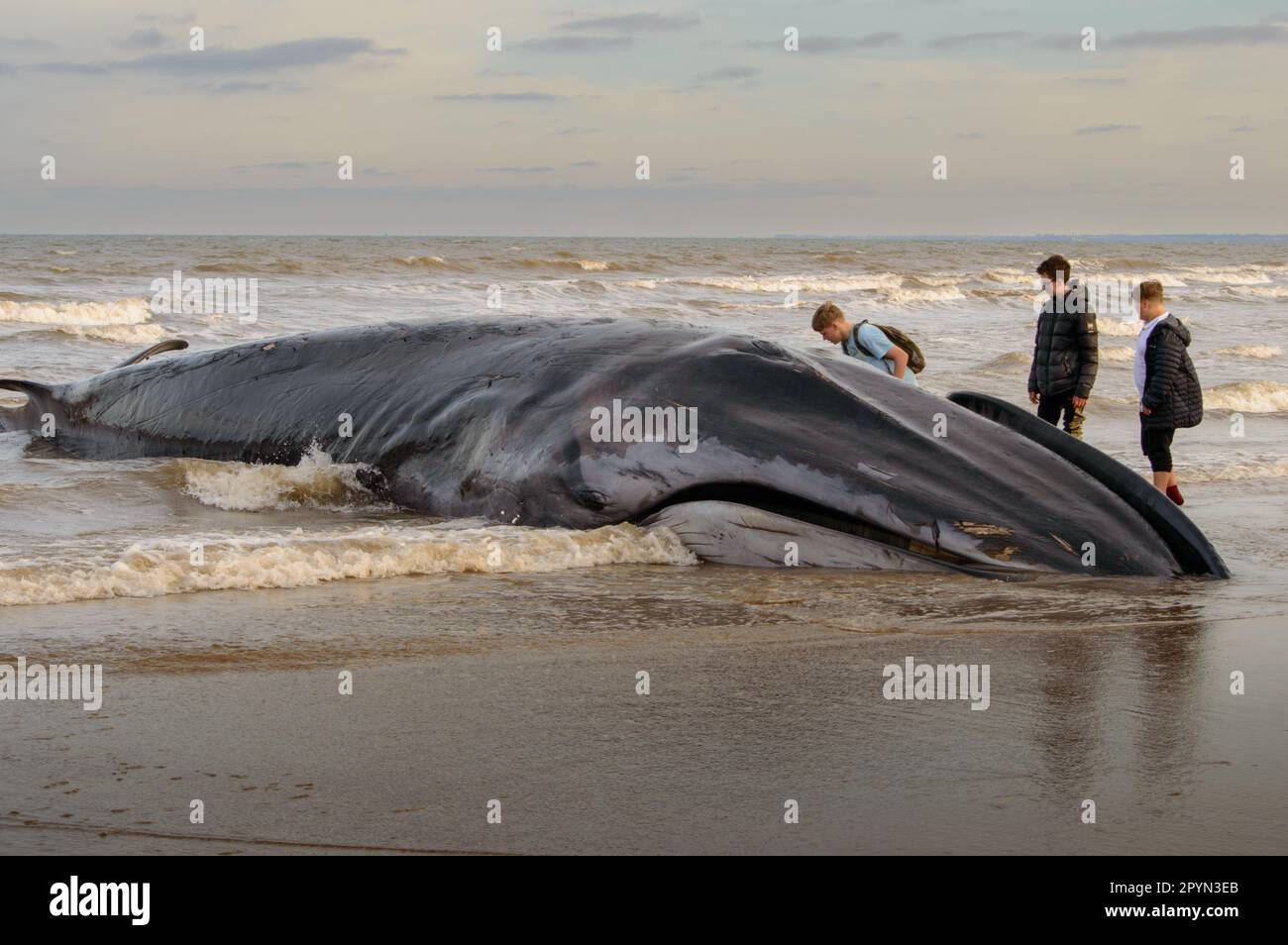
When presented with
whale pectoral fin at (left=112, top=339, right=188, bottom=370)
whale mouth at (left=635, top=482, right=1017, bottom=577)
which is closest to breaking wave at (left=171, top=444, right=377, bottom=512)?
whale pectoral fin at (left=112, top=339, right=188, bottom=370)

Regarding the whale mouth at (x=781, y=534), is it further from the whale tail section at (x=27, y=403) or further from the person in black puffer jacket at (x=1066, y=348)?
the whale tail section at (x=27, y=403)

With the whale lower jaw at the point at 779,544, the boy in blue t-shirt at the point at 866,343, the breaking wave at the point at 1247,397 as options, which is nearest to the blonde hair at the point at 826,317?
the boy in blue t-shirt at the point at 866,343

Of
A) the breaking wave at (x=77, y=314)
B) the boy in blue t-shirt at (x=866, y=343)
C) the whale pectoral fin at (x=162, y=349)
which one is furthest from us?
the breaking wave at (x=77, y=314)

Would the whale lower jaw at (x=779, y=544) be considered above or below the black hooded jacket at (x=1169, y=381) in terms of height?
below

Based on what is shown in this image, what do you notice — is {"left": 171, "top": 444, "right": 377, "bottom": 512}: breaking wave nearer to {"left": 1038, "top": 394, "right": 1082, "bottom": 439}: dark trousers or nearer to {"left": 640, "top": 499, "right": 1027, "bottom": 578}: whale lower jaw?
{"left": 640, "top": 499, "right": 1027, "bottom": 578}: whale lower jaw

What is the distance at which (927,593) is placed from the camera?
237 inches

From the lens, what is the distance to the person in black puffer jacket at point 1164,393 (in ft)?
30.5

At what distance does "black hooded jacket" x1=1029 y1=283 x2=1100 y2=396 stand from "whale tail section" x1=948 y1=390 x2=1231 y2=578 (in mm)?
3706

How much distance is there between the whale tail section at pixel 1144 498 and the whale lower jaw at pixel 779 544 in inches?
23.7

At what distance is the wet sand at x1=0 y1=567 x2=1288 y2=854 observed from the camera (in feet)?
11.5

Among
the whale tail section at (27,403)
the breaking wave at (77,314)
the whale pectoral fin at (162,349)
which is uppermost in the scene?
the breaking wave at (77,314)

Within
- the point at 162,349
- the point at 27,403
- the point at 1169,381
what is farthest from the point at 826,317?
the point at 27,403

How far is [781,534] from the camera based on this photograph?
6.46m
